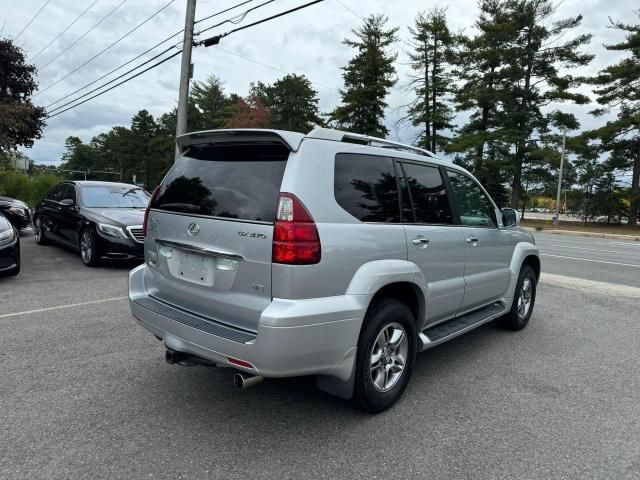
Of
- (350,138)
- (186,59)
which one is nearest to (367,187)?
(350,138)

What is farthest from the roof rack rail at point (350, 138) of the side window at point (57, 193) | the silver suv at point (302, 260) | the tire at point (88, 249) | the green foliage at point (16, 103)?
the green foliage at point (16, 103)

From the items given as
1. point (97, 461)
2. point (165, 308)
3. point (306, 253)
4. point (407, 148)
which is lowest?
point (97, 461)

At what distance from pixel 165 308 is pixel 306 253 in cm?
123

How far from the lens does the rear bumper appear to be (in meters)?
2.55

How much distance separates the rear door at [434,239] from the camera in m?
3.47

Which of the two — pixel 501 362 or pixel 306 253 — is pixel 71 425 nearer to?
pixel 306 253

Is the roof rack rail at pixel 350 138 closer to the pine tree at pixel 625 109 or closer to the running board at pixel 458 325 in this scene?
the running board at pixel 458 325

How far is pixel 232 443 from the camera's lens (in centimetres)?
277

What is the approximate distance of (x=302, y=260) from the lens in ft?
8.64

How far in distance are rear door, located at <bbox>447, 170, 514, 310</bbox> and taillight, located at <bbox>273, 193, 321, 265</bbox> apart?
193 centimetres

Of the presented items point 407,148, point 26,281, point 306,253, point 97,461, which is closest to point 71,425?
point 97,461

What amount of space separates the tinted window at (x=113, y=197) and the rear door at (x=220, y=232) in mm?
6086

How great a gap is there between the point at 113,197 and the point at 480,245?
7.43 metres

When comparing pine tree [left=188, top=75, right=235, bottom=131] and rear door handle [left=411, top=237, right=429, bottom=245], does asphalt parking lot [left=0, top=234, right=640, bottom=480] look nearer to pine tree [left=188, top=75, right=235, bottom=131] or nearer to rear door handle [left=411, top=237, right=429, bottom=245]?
rear door handle [left=411, top=237, right=429, bottom=245]
